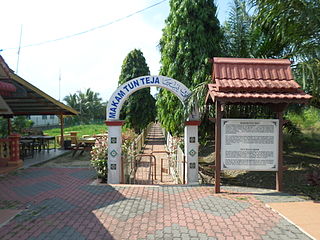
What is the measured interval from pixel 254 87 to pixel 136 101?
17.1m

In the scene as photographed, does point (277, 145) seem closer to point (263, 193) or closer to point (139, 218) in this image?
point (263, 193)

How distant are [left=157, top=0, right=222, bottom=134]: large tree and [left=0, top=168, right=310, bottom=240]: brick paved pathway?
5.13m

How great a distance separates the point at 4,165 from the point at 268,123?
9231mm

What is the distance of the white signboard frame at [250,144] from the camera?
6.23 m

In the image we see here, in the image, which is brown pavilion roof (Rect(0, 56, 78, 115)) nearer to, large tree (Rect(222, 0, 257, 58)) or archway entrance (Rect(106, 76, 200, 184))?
archway entrance (Rect(106, 76, 200, 184))

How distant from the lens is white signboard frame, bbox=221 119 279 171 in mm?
6234

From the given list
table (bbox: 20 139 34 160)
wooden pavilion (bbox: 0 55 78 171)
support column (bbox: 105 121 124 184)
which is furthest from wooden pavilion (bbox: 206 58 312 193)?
table (bbox: 20 139 34 160)

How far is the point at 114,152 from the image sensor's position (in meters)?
7.37

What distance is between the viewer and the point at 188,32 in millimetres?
10930

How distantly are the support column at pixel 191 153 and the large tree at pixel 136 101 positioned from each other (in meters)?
15.4

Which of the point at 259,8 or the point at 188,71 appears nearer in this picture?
the point at 259,8

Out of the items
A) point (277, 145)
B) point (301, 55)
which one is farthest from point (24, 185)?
point (301, 55)

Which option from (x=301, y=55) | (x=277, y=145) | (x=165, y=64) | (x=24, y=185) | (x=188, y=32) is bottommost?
(x=24, y=185)

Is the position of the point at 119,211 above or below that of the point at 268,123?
below
